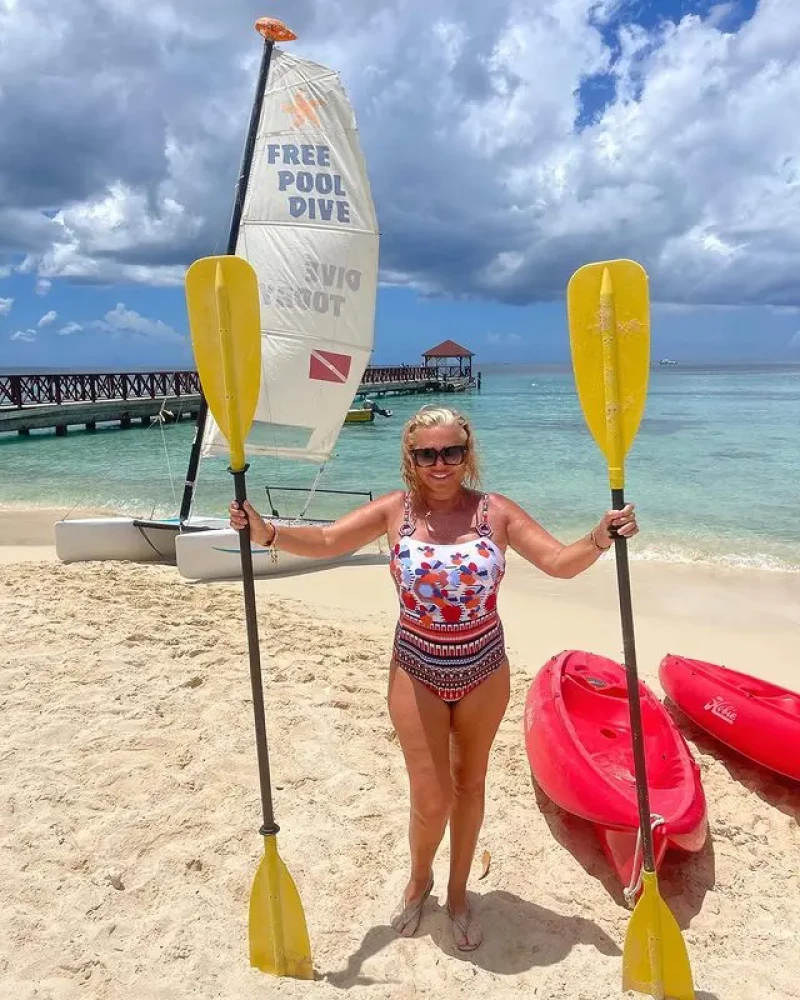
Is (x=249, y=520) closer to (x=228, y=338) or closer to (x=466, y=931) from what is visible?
(x=228, y=338)

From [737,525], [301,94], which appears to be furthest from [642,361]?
[737,525]

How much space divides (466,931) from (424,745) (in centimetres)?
82

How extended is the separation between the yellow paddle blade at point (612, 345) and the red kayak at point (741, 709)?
7.25 feet

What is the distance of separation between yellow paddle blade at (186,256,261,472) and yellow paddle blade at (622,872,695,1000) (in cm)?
200

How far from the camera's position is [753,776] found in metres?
3.82

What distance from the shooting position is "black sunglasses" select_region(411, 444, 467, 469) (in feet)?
7.71

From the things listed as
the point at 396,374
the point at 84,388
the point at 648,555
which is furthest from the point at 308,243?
the point at 396,374

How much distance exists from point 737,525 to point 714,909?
992cm

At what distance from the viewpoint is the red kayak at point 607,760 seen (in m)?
2.96

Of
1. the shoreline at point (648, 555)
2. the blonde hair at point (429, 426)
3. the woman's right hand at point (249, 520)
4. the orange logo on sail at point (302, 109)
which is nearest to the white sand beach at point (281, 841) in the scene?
the woman's right hand at point (249, 520)

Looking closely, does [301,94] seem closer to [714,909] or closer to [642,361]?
[642,361]

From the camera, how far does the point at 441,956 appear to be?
253 cm

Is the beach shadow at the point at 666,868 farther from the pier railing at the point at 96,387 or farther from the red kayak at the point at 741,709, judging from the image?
the pier railing at the point at 96,387

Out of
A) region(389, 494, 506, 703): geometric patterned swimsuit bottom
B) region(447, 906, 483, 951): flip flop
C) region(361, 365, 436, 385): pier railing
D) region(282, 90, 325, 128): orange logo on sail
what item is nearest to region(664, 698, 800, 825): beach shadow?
region(447, 906, 483, 951): flip flop
